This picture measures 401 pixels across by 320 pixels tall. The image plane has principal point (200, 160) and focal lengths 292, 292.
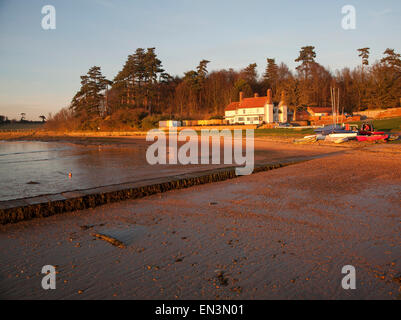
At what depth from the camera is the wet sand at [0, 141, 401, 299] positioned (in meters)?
3.90

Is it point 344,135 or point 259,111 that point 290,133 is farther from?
point 259,111

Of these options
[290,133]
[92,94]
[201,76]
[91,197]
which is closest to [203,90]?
[201,76]

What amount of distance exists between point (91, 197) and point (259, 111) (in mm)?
55585

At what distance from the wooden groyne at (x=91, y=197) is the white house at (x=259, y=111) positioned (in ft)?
164

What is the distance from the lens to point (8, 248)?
5465 millimetres

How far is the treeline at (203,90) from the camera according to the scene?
59250mm

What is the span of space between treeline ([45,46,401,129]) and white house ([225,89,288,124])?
4.08 meters

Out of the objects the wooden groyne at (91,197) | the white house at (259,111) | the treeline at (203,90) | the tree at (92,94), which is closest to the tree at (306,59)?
the treeline at (203,90)

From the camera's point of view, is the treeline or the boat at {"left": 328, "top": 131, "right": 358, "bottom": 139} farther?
the treeline

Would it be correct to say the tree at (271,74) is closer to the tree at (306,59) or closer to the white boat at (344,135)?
the tree at (306,59)

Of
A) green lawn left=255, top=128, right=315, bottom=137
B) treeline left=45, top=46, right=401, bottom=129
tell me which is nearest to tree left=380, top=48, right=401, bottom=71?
treeline left=45, top=46, right=401, bottom=129

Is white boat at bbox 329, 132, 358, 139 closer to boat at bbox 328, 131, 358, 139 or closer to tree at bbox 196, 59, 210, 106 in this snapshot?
boat at bbox 328, 131, 358, 139

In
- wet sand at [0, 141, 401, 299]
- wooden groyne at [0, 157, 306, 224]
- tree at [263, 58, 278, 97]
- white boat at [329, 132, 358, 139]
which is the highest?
tree at [263, 58, 278, 97]
